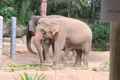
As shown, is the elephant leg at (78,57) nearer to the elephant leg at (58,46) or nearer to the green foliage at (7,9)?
the elephant leg at (58,46)

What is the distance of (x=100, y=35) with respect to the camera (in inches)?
666

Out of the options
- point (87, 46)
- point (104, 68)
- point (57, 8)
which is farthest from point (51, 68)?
point (57, 8)

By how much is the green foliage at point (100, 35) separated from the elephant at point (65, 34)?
6.17 metres

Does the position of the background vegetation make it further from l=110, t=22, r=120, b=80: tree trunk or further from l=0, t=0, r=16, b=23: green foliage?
l=110, t=22, r=120, b=80: tree trunk

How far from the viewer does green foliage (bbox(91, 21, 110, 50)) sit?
1656cm

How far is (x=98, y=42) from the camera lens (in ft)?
54.2

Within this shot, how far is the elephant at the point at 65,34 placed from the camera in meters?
9.58

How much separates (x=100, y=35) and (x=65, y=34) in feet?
23.7

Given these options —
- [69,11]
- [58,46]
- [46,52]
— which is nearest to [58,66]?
[58,46]

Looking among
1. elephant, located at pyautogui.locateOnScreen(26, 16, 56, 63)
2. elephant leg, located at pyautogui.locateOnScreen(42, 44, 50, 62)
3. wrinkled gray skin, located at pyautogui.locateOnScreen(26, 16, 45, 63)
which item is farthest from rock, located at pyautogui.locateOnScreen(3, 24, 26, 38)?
elephant leg, located at pyautogui.locateOnScreen(42, 44, 50, 62)

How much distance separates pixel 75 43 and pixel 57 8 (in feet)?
24.5

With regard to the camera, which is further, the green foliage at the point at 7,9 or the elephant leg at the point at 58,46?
the green foliage at the point at 7,9

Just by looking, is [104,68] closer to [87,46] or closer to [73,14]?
[87,46]

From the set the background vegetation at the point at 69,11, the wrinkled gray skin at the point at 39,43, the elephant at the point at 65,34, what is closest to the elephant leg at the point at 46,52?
the wrinkled gray skin at the point at 39,43
